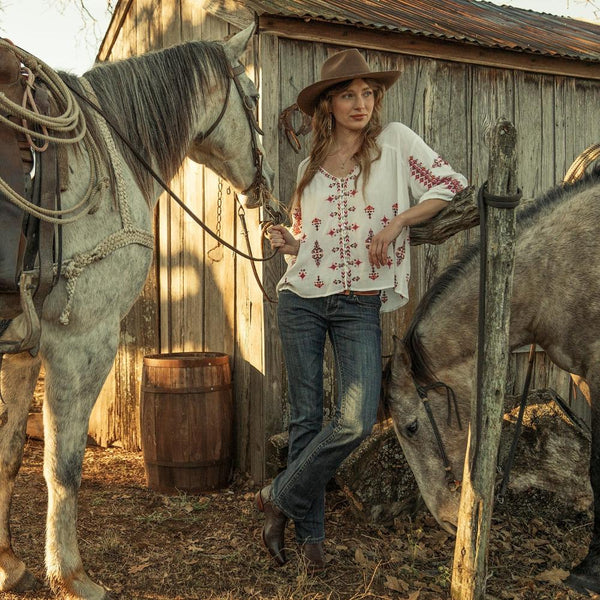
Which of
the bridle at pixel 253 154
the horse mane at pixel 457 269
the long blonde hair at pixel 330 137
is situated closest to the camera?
the bridle at pixel 253 154

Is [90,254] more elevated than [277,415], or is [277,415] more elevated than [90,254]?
[90,254]

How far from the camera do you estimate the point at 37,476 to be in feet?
18.1

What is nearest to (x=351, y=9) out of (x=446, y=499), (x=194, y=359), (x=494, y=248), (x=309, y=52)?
(x=309, y=52)

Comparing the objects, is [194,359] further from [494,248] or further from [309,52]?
[494,248]

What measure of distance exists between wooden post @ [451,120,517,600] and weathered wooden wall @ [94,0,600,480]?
7.11 feet

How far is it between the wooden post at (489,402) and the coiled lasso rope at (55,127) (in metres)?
1.59

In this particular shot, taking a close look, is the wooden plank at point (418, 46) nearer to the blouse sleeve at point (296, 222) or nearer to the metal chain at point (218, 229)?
the metal chain at point (218, 229)

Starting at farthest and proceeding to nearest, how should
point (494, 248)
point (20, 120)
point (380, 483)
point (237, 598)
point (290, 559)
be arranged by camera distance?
point (380, 483), point (290, 559), point (237, 598), point (494, 248), point (20, 120)

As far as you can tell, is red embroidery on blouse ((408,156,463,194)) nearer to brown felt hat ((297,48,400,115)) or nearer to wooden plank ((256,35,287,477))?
brown felt hat ((297,48,400,115))

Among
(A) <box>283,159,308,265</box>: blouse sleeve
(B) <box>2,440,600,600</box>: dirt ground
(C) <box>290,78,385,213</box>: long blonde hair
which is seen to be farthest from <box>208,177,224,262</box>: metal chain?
(C) <box>290,78,385,213</box>: long blonde hair

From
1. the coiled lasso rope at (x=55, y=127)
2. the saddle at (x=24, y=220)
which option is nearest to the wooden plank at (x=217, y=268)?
the coiled lasso rope at (x=55, y=127)

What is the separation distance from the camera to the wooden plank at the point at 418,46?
492 centimetres

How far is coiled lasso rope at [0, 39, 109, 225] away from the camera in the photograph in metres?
2.57

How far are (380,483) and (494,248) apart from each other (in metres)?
1.99
